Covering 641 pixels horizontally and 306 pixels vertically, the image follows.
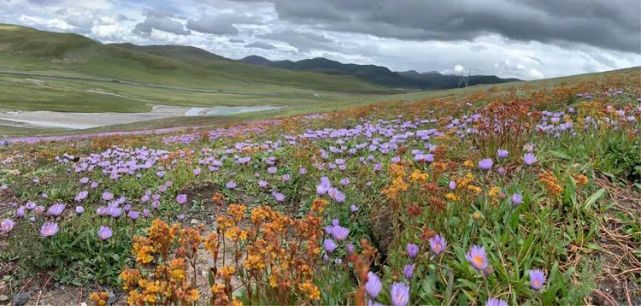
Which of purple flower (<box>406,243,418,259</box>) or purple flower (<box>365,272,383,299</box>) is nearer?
purple flower (<box>365,272,383,299</box>)

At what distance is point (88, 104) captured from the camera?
98.4 m

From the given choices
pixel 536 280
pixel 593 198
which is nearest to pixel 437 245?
pixel 536 280

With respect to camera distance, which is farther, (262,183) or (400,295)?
(262,183)

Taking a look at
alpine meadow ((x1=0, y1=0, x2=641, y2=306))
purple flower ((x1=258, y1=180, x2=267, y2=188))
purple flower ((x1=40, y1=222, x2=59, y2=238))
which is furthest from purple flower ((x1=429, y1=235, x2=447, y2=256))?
purple flower ((x1=258, y1=180, x2=267, y2=188))

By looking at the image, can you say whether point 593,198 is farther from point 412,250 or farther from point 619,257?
point 412,250

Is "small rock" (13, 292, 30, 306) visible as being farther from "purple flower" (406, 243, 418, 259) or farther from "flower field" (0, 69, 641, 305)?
"purple flower" (406, 243, 418, 259)

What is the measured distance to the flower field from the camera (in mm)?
3262

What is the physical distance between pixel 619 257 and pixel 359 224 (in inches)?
97.5

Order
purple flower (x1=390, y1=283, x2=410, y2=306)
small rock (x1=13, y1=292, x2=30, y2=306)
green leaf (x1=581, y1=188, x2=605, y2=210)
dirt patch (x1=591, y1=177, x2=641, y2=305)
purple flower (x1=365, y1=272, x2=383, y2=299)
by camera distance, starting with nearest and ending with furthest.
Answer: purple flower (x1=390, y1=283, x2=410, y2=306), purple flower (x1=365, y1=272, x2=383, y2=299), dirt patch (x1=591, y1=177, x2=641, y2=305), green leaf (x1=581, y1=188, x2=605, y2=210), small rock (x1=13, y1=292, x2=30, y2=306)

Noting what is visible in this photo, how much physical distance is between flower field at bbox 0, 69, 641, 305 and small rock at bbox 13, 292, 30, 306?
0.11m

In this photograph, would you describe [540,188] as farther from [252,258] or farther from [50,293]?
[50,293]

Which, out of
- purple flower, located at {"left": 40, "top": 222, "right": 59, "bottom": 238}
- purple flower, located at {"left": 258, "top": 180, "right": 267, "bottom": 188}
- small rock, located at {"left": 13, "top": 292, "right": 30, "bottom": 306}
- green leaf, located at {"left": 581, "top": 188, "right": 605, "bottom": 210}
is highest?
green leaf, located at {"left": 581, "top": 188, "right": 605, "bottom": 210}

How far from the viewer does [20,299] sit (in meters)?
5.01

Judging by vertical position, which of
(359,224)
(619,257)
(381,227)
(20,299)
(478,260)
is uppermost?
(478,260)
